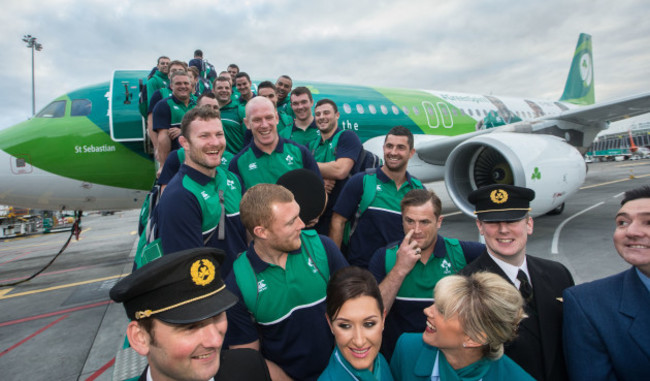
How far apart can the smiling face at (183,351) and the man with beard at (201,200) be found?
2.96 feet

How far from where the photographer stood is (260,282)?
5.77 ft

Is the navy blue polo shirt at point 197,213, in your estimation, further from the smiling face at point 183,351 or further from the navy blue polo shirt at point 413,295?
the navy blue polo shirt at point 413,295

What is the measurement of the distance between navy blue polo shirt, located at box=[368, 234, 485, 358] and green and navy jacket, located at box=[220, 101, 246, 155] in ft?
8.79

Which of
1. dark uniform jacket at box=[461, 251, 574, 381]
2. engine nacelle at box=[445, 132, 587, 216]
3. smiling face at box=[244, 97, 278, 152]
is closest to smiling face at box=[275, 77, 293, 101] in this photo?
smiling face at box=[244, 97, 278, 152]

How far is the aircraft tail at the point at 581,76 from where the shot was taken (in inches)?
682

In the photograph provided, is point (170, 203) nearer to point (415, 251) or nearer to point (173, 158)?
point (173, 158)

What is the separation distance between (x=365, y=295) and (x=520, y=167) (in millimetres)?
5009

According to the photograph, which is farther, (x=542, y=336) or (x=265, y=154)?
(x=265, y=154)

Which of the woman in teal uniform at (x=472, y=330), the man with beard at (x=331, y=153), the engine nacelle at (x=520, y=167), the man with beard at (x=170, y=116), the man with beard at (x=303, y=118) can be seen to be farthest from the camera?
the engine nacelle at (x=520, y=167)

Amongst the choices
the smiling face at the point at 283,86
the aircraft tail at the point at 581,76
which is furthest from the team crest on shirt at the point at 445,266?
the aircraft tail at the point at 581,76

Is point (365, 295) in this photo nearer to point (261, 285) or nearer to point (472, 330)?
point (472, 330)

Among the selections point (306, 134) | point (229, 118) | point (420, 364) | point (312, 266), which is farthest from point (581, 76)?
point (420, 364)

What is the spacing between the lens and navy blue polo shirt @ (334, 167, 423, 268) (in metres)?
2.83

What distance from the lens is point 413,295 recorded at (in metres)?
2.13
